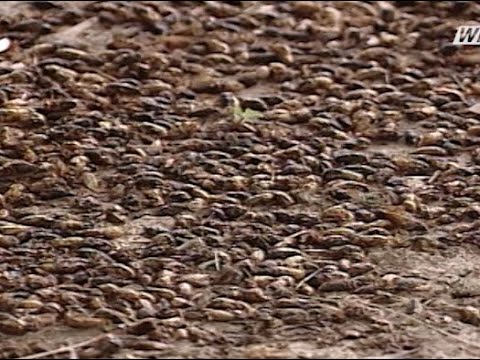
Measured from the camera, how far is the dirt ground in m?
2.40

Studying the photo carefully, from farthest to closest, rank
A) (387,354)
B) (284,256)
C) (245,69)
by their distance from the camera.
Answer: (245,69) → (284,256) → (387,354)

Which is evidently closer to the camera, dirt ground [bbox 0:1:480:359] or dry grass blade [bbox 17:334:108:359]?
dry grass blade [bbox 17:334:108:359]

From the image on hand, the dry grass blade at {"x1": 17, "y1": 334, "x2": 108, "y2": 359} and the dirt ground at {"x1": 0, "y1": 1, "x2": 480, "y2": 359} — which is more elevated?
the dirt ground at {"x1": 0, "y1": 1, "x2": 480, "y2": 359}

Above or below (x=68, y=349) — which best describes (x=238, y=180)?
above

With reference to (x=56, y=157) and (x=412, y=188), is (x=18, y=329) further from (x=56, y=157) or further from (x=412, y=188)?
(x=412, y=188)

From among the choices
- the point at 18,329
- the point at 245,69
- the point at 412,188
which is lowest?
the point at 18,329

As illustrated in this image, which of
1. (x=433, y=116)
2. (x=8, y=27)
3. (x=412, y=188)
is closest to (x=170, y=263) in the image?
(x=412, y=188)

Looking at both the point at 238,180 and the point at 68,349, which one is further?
the point at 238,180

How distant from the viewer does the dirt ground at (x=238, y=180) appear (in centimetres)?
240

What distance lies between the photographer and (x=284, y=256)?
2.61 metres

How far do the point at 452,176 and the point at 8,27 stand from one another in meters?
A: 1.39

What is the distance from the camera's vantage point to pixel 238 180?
9.46 ft

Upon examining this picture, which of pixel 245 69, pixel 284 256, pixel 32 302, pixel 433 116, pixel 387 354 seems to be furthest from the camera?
pixel 245 69

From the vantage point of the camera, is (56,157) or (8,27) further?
(8,27)
